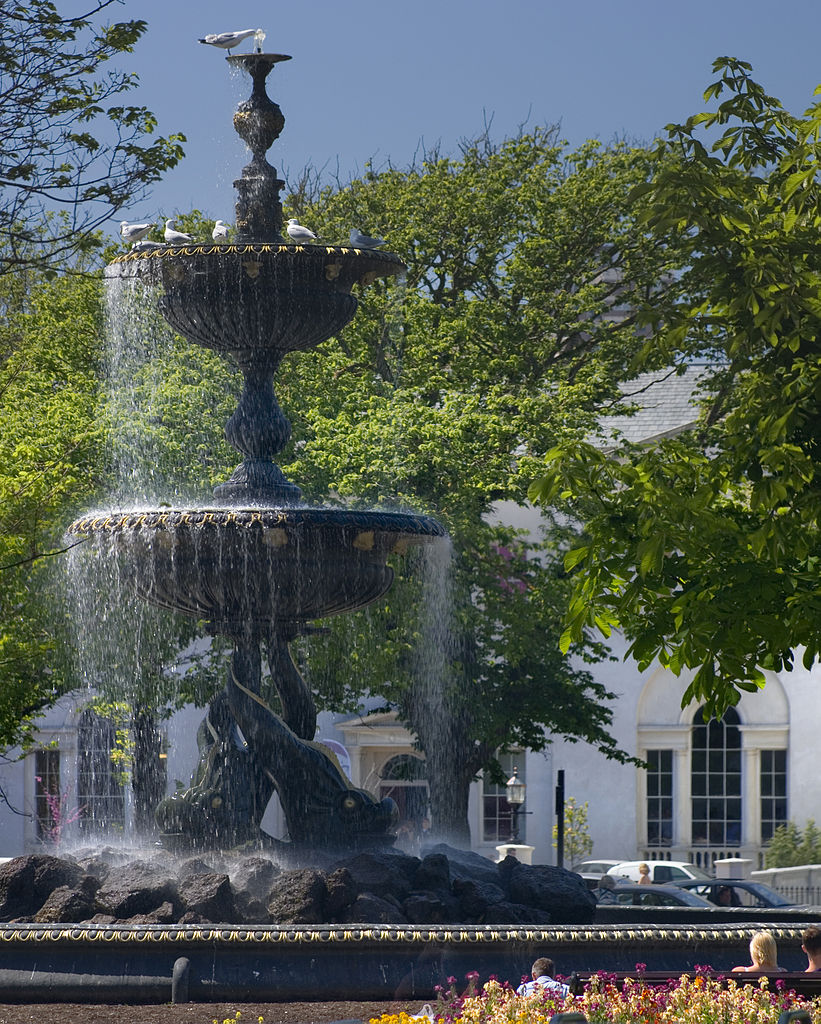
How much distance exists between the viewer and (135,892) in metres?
13.6

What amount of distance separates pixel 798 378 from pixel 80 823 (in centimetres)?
3361

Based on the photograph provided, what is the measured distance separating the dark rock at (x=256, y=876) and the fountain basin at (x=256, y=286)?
453cm

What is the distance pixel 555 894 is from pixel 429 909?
1.47m

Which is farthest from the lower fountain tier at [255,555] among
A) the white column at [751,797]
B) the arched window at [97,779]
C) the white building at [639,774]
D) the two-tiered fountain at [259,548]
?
the white column at [751,797]

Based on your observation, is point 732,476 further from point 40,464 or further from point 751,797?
point 751,797

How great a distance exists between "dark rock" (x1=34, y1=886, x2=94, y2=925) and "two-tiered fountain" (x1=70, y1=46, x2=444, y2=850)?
57.9 inches

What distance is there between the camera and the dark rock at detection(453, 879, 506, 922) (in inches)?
→ 563

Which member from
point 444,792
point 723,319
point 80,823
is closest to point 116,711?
point 444,792

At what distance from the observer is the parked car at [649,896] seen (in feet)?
82.3

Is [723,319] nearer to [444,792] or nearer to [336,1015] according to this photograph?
[336,1015]

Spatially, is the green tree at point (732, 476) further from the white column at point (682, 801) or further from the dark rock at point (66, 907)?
the white column at point (682, 801)

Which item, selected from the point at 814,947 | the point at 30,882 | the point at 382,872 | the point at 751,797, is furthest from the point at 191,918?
the point at 751,797

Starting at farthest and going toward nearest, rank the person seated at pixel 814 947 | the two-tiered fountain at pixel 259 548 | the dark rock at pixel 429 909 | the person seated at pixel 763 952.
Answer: the two-tiered fountain at pixel 259 548 → the dark rock at pixel 429 909 → the person seated at pixel 763 952 → the person seated at pixel 814 947

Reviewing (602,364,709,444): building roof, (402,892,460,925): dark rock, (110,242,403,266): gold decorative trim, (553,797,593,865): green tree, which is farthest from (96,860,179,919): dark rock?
(602,364,709,444): building roof
